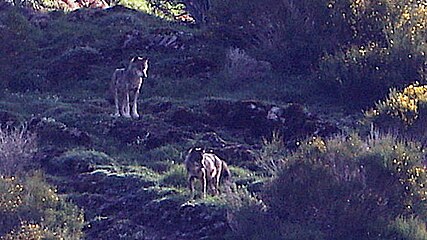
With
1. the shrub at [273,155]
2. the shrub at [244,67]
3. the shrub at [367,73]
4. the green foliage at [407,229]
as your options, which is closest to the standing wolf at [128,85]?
the shrub at [273,155]

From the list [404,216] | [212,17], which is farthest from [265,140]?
[212,17]

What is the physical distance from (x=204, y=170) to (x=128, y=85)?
234 inches

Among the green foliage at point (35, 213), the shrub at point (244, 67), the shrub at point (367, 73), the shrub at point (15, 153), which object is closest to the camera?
the green foliage at point (35, 213)

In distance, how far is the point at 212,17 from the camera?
35344 mm

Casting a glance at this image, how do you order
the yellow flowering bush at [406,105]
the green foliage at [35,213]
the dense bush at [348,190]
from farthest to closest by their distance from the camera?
the yellow flowering bush at [406,105]
the green foliage at [35,213]
the dense bush at [348,190]

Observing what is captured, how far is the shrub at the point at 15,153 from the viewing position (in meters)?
23.0

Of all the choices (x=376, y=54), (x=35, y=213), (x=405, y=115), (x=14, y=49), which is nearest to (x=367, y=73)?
(x=376, y=54)

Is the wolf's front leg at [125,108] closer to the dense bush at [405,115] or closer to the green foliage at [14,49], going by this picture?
the dense bush at [405,115]

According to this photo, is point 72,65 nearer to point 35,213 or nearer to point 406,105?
point 406,105

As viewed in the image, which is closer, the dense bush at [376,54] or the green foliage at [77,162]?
the green foliage at [77,162]

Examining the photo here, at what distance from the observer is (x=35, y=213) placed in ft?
67.8

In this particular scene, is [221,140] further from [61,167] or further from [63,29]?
[63,29]

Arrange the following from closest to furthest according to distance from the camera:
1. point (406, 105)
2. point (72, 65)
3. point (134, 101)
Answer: point (406, 105), point (134, 101), point (72, 65)

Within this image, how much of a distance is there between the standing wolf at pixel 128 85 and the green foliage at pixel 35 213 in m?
5.72
